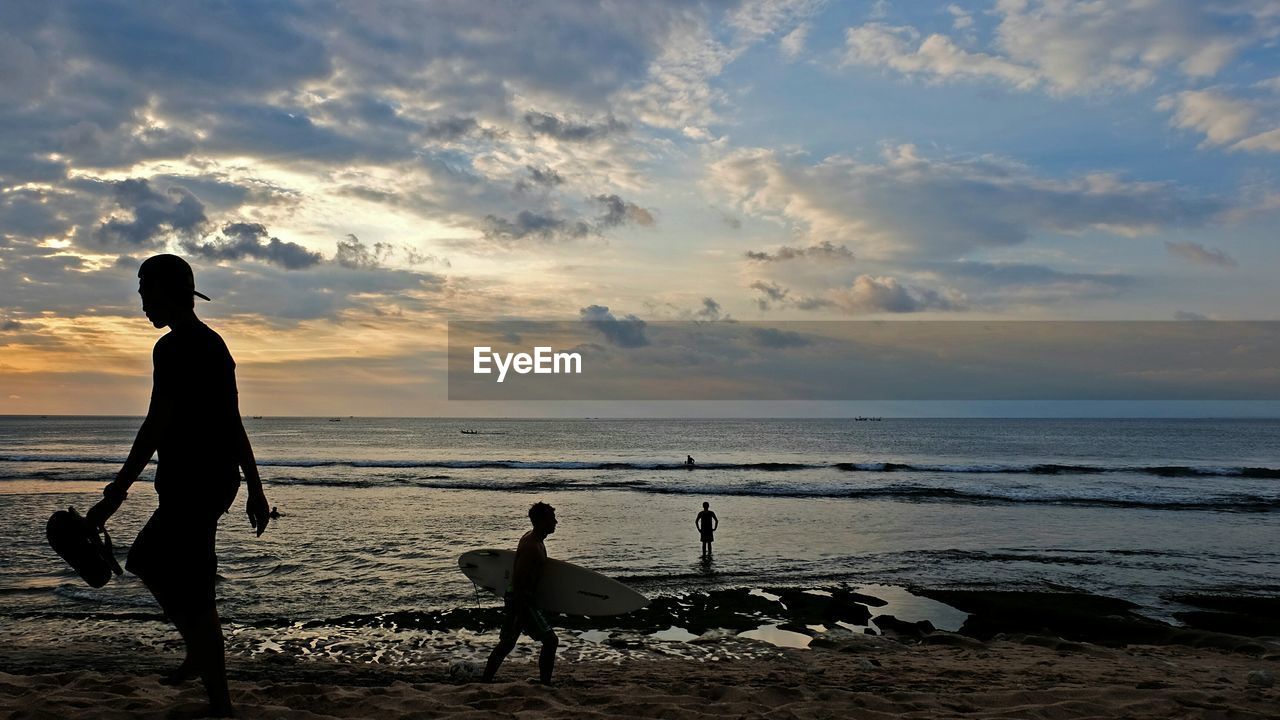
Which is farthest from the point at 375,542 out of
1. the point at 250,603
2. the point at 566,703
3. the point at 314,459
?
the point at 314,459

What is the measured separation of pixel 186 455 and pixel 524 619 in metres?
3.61

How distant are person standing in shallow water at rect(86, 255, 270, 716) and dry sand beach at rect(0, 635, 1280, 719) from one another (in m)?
1.10

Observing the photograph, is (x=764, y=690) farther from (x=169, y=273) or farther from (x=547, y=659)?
(x=169, y=273)

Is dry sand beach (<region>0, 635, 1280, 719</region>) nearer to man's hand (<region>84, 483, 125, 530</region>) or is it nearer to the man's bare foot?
the man's bare foot

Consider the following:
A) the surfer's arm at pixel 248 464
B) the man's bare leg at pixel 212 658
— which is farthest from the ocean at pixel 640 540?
the surfer's arm at pixel 248 464

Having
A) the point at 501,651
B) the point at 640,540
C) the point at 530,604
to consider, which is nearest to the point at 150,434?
the point at 530,604

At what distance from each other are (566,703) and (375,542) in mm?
14755

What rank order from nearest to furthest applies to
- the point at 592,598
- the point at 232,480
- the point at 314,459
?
the point at 232,480, the point at 592,598, the point at 314,459

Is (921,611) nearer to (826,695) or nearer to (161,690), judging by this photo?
(826,695)

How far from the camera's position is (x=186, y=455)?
3891 mm

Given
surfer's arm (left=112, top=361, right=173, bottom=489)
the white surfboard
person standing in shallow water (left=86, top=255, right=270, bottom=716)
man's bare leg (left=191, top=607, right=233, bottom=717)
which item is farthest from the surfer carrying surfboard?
surfer's arm (left=112, top=361, right=173, bottom=489)

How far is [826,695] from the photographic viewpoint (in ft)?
21.6

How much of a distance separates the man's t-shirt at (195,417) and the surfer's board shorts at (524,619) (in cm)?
323

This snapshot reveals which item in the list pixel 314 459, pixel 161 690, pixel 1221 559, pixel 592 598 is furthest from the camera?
pixel 314 459
